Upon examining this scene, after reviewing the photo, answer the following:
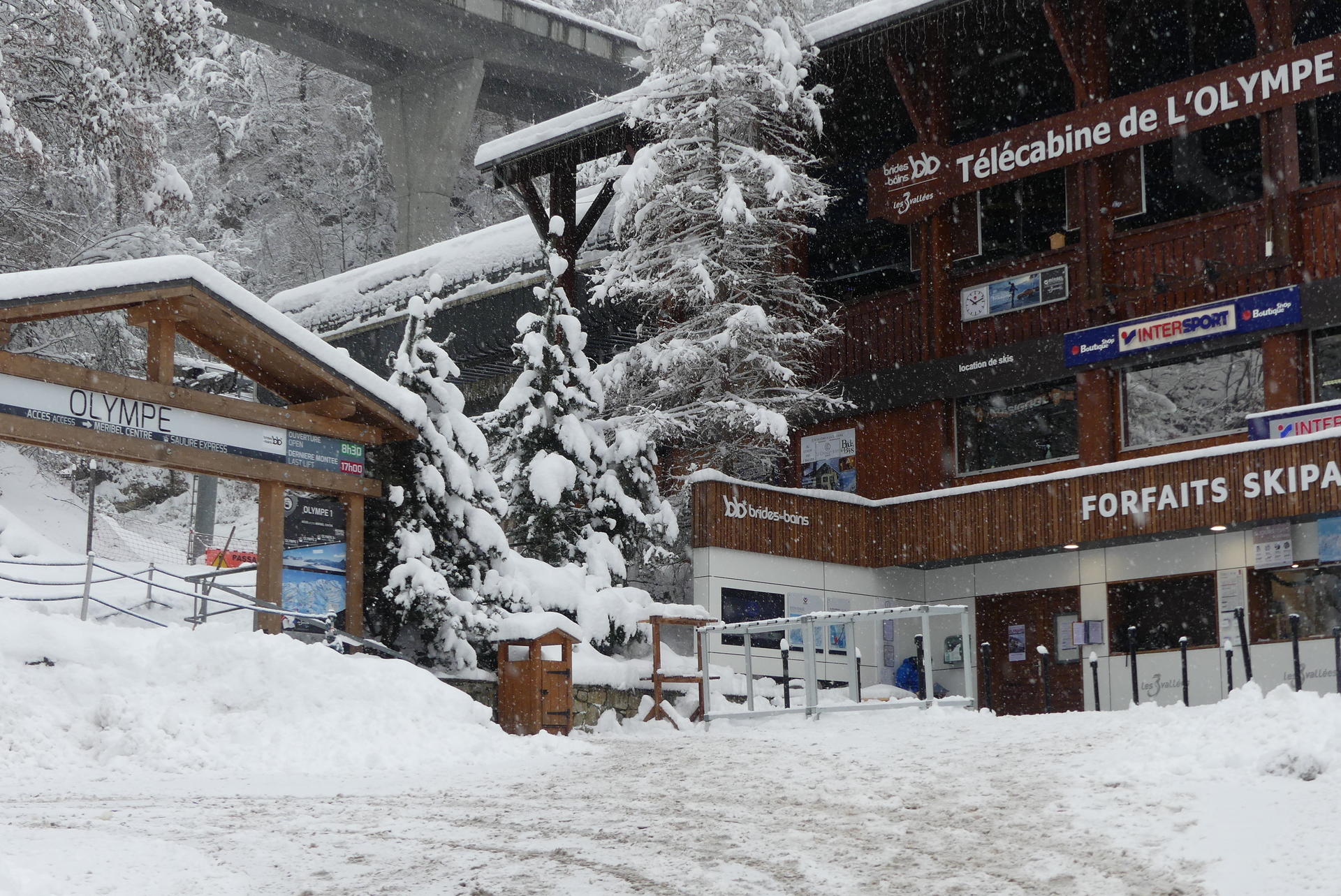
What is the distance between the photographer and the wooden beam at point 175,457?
16438mm

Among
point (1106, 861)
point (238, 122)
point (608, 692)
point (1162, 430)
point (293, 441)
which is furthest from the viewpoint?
point (238, 122)

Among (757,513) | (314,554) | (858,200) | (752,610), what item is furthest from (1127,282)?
(314,554)

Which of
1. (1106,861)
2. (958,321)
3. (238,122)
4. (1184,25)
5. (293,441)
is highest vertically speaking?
(238,122)

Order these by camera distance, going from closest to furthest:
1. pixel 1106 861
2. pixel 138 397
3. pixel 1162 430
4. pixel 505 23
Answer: pixel 1106 861
pixel 138 397
pixel 1162 430
pixel 505 23

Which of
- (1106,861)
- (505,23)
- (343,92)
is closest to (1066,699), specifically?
(1106,861)

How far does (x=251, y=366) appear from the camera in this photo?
19.5 meters

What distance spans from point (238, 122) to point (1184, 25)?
102ft

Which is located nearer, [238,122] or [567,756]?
[567,756]

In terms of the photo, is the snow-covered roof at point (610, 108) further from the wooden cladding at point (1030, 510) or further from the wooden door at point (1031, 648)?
the wooden door at point (1031, 648)

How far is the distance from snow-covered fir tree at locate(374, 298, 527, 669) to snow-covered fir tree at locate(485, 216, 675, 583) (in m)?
1.29

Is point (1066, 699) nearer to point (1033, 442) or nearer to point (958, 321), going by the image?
point (1033, 442)

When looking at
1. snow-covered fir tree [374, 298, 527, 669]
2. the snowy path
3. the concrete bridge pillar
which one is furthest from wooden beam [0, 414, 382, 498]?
the concrete bridge pillar

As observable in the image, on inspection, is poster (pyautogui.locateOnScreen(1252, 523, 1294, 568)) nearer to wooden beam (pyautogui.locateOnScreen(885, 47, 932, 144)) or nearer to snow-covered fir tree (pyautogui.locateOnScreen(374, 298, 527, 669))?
wooden beam (pyautogui.locateOnScreen(885, 47, 932, 144))

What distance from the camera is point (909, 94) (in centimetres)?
2717
